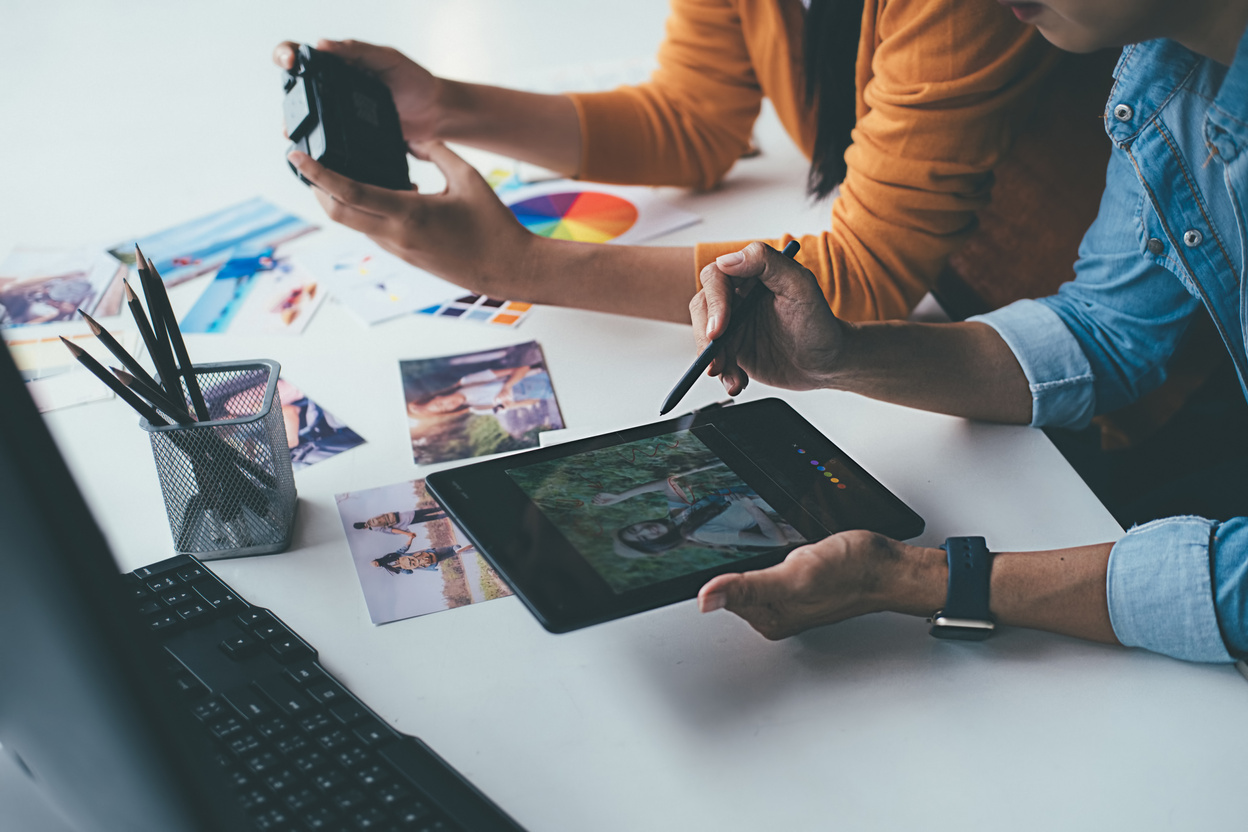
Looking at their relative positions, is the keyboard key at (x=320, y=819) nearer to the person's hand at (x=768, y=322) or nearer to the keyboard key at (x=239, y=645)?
the keyboard key at (x=239, y=645)

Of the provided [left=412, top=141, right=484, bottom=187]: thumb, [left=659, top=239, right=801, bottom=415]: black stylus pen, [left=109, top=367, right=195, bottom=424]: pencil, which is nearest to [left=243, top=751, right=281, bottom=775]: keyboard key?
[left=109, top=367, right=195, bottom=424]: pencil

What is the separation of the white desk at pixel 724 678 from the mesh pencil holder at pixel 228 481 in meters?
0.02

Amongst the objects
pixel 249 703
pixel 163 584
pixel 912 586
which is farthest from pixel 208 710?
pixel 912 586

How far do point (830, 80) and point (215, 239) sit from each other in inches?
29.6

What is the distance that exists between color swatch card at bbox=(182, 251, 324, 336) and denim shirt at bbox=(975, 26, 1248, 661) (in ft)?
2.32

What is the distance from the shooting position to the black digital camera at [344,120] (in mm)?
958

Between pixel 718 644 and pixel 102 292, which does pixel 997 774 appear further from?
pixel 102 292

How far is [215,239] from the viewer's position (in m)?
1.16

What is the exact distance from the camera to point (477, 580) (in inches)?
27.9

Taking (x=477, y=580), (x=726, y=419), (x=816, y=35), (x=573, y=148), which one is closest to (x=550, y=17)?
(x=573, y=148)

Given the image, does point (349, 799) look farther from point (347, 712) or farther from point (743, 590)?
point (743, 590)

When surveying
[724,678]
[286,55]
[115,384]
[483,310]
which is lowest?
[724,678]

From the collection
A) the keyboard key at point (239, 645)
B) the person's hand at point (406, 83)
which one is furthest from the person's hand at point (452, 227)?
the keyboard key at point (239, 645)

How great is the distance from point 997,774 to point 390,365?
0.64 meters
